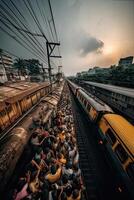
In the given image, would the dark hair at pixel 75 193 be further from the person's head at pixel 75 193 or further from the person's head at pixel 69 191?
the person's head at pixel 69 191

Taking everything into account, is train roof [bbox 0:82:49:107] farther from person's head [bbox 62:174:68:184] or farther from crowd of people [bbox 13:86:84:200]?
person's head [bbox 62:174:68:184]

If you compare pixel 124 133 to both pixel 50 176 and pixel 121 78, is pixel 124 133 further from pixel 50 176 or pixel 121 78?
pixel 121 78

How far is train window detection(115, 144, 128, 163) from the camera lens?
3333 mm

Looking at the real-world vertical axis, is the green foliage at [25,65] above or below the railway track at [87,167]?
above

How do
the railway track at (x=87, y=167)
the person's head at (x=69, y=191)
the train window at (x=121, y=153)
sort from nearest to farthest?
the person's head at (x=69, y=191) < the train window at (x=121, y=153) < the railway track at (x=87, y=167)

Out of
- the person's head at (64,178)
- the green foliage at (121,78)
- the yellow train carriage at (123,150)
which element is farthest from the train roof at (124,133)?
the green foliage at (121,78)

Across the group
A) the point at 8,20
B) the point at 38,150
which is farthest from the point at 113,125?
the point at 8,20

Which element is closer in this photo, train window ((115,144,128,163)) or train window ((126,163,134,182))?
train window ((126,163,134,182))

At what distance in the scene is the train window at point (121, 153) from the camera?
10.9 ft

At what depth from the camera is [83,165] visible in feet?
16.8

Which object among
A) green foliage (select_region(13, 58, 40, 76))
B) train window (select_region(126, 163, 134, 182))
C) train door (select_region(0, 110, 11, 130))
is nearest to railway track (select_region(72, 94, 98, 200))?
train window (select_region(126, 163, 134, 182))

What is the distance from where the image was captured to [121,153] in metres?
3.57

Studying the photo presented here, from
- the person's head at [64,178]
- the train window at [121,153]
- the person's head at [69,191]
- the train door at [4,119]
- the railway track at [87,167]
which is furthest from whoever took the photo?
the train door at [4,119]

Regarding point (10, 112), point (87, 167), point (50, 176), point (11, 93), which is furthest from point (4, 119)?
point (87, 167)
